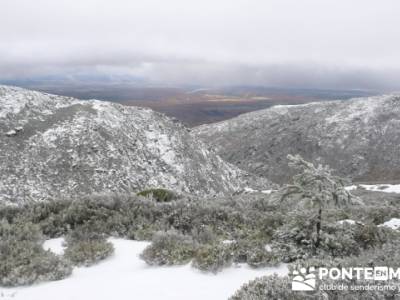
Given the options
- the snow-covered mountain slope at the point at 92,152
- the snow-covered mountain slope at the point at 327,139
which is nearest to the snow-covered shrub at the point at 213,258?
the snow-covered mountain slope at the point at 92,152

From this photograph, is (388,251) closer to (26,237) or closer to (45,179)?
(26,237)

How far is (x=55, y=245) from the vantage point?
26.7 ft

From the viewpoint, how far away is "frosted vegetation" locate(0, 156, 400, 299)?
632cm

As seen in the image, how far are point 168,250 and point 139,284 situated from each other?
4.03ft

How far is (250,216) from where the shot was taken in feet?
32.6

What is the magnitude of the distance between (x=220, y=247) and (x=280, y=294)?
208 cm

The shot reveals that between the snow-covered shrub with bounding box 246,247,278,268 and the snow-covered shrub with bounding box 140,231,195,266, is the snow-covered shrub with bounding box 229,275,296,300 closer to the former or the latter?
the snow-covered shrub with bounding box 246,247,278,268

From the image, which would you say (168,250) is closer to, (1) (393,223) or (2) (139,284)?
(2) (139,284)

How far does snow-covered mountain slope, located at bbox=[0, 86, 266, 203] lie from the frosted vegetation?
11.5m

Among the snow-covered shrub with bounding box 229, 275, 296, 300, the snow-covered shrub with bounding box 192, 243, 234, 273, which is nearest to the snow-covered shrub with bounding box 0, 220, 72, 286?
the snow-covered shrub with bounding box 192, 243, 234, 273

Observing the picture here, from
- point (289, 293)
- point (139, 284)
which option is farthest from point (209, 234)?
point (289, 293)

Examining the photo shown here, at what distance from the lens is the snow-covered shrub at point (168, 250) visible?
6.80m

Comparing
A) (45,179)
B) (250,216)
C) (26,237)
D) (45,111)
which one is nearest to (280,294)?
(250,216)

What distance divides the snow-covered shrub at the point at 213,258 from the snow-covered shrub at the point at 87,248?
1957 mm
